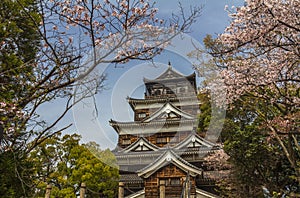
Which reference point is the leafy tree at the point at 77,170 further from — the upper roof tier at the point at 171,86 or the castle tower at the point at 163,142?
the upper roof tier at the point at 171,86

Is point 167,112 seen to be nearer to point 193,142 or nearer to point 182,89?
point 182,89

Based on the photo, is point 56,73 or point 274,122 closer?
point 56,73

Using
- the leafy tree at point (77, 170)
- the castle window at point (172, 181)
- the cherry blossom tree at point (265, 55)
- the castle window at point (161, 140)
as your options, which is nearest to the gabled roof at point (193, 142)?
the castle window at point (161, 140)

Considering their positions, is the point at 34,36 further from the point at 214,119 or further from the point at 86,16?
the point at 214,119

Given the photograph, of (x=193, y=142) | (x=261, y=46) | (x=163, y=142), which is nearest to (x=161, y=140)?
(x=163, y=142)

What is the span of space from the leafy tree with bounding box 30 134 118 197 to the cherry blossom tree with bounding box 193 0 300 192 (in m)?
8.34

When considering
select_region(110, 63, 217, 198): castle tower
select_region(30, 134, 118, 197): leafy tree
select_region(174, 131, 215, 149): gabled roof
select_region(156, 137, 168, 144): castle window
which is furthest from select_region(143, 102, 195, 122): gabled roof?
select_region(30, 134, 118, 197): leafy tree

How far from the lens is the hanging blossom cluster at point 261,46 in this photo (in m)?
4.36

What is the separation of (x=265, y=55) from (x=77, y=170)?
1068cm

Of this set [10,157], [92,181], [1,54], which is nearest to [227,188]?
[92,181]

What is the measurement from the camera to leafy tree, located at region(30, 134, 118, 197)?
13.2 metres

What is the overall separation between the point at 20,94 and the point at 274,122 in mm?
5295

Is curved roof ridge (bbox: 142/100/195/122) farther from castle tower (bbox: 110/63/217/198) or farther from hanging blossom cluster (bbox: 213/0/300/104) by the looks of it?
hanging blossom cluster (bbox: 213/0/300/104)

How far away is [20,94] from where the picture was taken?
484 cm
